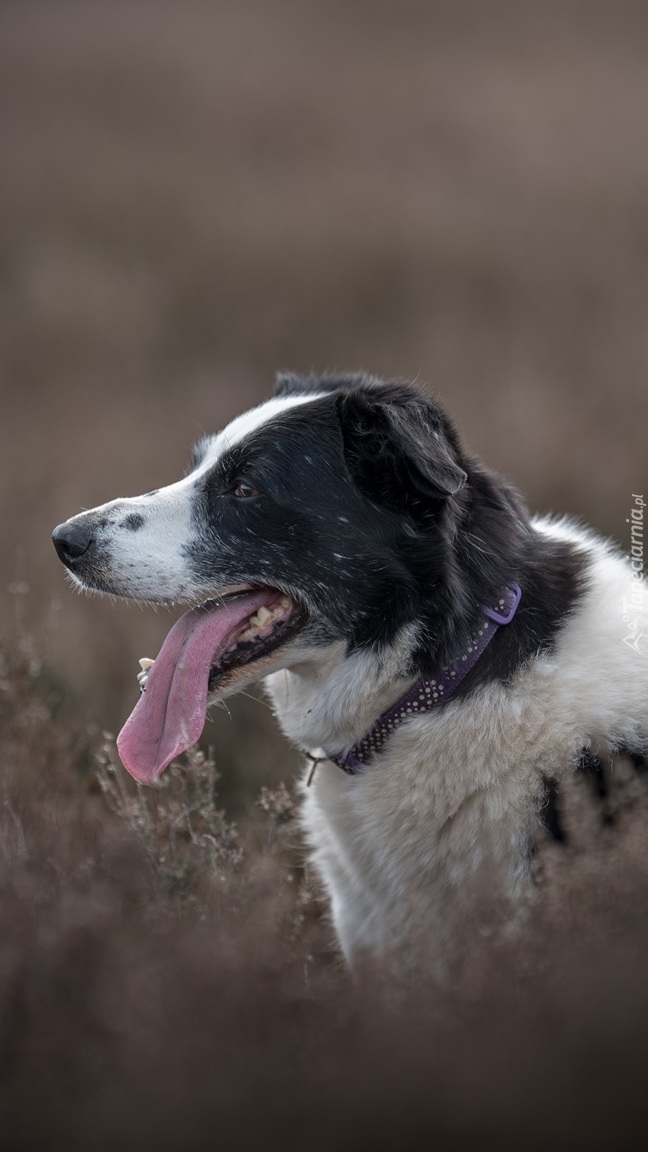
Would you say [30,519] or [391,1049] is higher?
[30,519]

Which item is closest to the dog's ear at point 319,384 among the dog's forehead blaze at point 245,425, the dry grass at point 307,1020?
the dog's forehead blaze at point 245,425

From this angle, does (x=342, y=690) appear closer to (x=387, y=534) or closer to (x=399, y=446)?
(x=387, y=534)

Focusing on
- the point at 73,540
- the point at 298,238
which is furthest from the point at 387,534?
the point at 298,238

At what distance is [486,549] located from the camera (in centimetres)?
334

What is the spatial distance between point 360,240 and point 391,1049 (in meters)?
13.1

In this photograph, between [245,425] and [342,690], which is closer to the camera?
[342,690]

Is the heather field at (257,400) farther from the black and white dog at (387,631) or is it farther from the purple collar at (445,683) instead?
the purple collar at (445,683)

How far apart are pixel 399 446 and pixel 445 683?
0.69 meters

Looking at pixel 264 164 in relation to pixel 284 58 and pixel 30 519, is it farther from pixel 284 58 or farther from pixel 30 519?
pixel 30 519

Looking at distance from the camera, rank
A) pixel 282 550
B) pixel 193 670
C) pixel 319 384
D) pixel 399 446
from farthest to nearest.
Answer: pixel 319 384 → pixel 282 550 → pixel 193 670 → pixel 399 446

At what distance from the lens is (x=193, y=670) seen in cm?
330

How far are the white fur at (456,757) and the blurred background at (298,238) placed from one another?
7.72 feet

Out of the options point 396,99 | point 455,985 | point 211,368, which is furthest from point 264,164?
point 455,985

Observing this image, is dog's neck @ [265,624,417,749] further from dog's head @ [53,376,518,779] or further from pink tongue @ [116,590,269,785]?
pink tongue @ [116,590,269,785]
